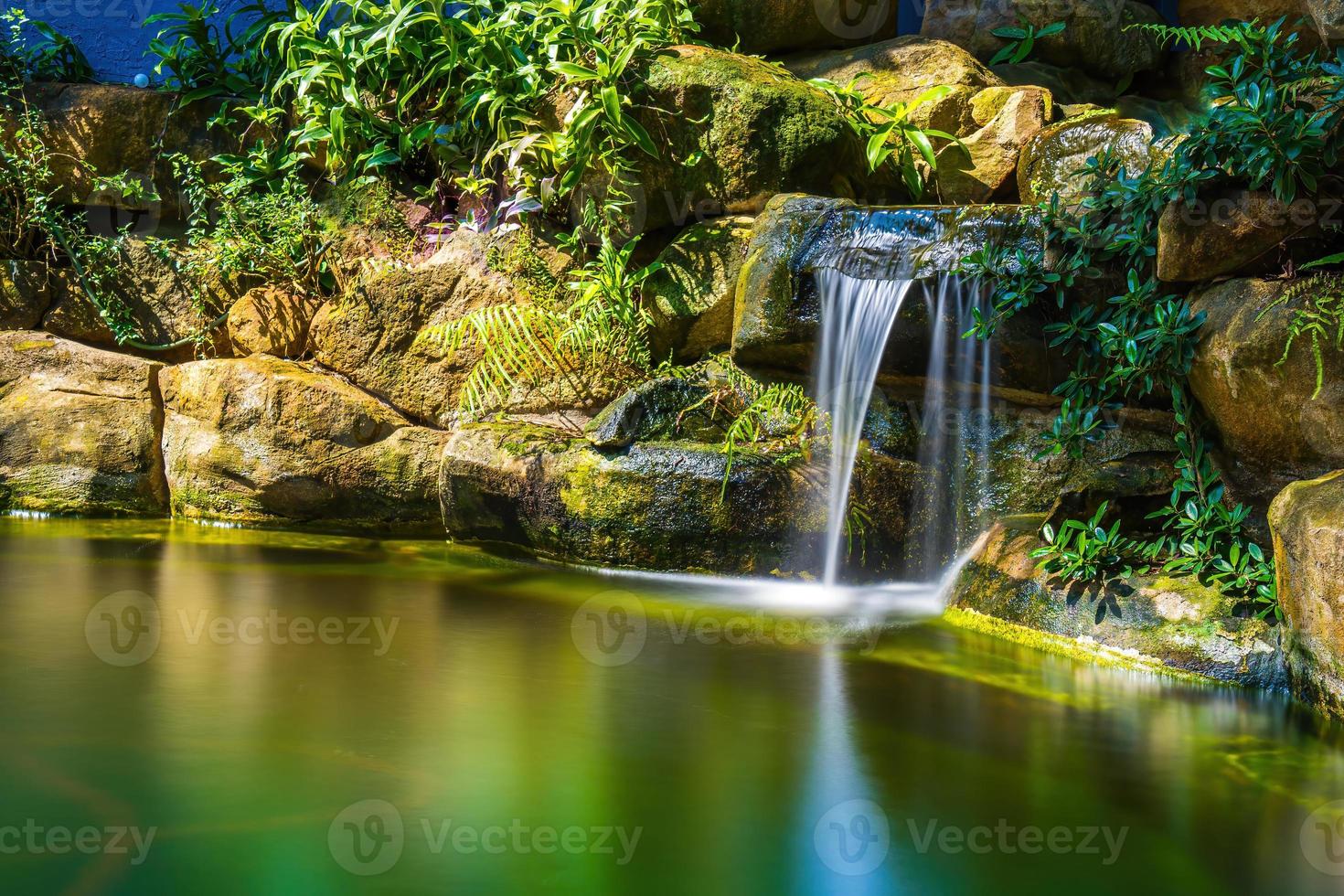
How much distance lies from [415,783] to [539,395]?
3.64 meters

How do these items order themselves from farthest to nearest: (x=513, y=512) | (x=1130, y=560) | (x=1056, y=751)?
(x=513, y=512)
(x=1130, y=560)
(x=1056, y=751)

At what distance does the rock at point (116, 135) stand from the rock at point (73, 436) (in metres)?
1.38

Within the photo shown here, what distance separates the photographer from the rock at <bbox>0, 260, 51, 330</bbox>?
283 inches

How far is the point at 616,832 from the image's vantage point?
2.60 meters

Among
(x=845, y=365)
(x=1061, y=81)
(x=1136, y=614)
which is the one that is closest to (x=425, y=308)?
(x=845, y=365)

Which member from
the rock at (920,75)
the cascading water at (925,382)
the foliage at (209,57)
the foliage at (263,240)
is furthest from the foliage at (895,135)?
the foliage at (209,57)

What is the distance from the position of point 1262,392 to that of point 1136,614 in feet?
3.00

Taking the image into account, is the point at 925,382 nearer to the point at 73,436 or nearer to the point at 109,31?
the point at 73,436

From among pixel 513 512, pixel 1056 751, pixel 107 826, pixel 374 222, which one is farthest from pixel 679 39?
pixel 107 826

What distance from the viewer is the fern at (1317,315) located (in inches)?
148

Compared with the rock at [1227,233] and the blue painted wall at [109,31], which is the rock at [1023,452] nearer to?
the rock at [1227,233]

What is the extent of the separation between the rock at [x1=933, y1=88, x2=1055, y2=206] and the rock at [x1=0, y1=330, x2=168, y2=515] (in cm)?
501

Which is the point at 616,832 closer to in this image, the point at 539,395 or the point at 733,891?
the point at 733,891

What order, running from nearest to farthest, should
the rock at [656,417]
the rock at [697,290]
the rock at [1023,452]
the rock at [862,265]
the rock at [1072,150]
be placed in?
1. the rock at [1023,452]
2. the rock at [862,265]
3. the rock at [656,417]
4. the rock at [1072,150]
5. the rock at [697,290]
